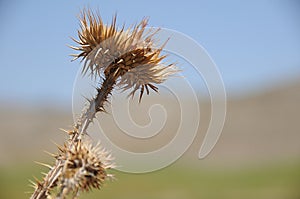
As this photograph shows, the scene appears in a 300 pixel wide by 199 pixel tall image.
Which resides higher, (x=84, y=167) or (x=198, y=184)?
(x=198, y=184)

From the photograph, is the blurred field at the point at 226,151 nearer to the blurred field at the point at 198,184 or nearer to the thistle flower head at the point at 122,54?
the blurred field at the point at 198,184

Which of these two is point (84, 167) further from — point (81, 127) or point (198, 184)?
point (198, 184)

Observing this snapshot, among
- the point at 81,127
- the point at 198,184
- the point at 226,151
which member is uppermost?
the point at 226,151

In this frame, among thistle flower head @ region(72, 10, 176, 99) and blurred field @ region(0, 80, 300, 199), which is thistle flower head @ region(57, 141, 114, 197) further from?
blurred field @ region(0, 80, 300, 199)

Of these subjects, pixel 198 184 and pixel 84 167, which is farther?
pixel 198 184

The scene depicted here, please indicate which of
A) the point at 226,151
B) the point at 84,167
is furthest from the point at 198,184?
the point at 84,167

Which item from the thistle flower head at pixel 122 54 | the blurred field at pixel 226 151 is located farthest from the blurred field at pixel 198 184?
the thistle flower head at pixel 122 54

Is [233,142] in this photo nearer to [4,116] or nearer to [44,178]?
[4,116]
